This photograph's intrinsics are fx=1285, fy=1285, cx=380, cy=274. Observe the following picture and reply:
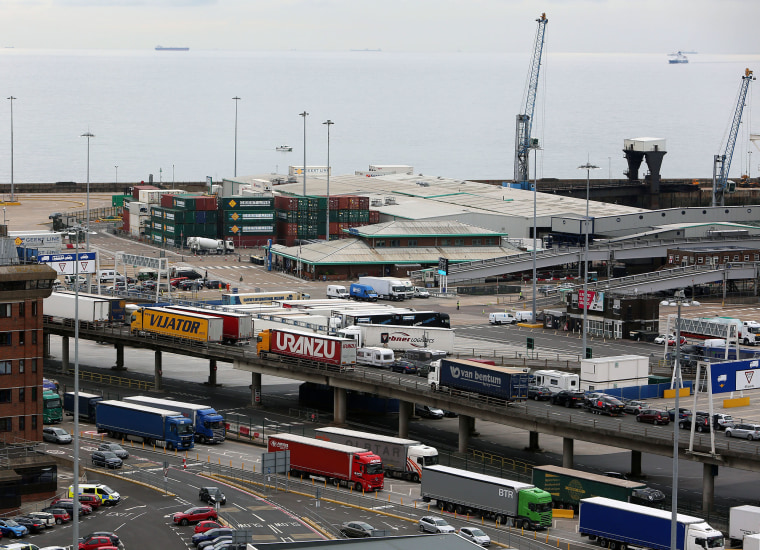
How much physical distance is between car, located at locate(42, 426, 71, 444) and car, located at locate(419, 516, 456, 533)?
30392 millimetres

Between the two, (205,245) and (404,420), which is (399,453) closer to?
(404,420)

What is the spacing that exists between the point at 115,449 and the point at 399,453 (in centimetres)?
1765

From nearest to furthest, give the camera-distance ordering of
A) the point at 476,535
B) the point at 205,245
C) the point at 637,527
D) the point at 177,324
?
1. the point at 476,535
2. the point at 637,527
3. the point at 177,324
4. the point at 205,245

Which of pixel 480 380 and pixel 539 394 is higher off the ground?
pixel 480 380

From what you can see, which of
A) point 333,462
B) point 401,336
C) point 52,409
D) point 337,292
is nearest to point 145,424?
point 52,409

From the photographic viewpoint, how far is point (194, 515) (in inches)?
2522

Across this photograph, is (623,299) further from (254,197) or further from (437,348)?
(254,197)

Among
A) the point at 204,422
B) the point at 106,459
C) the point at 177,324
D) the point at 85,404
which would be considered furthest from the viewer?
the point at 177,324

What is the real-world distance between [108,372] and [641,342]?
162 feet

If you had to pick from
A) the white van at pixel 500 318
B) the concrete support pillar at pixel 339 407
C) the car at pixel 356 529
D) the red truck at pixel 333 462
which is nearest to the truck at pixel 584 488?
the red truck at pixel 333 462

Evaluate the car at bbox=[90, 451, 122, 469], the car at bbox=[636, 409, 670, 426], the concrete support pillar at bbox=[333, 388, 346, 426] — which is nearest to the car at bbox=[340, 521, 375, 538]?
the car at bbox=[90, 451, 122, 469]

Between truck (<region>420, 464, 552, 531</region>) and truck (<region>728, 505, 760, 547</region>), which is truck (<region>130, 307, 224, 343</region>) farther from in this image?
truck (<region>728, 505, 760, 547</region>)

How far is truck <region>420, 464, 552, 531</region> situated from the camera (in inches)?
2581

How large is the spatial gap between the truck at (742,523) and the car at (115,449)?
36364 mm
